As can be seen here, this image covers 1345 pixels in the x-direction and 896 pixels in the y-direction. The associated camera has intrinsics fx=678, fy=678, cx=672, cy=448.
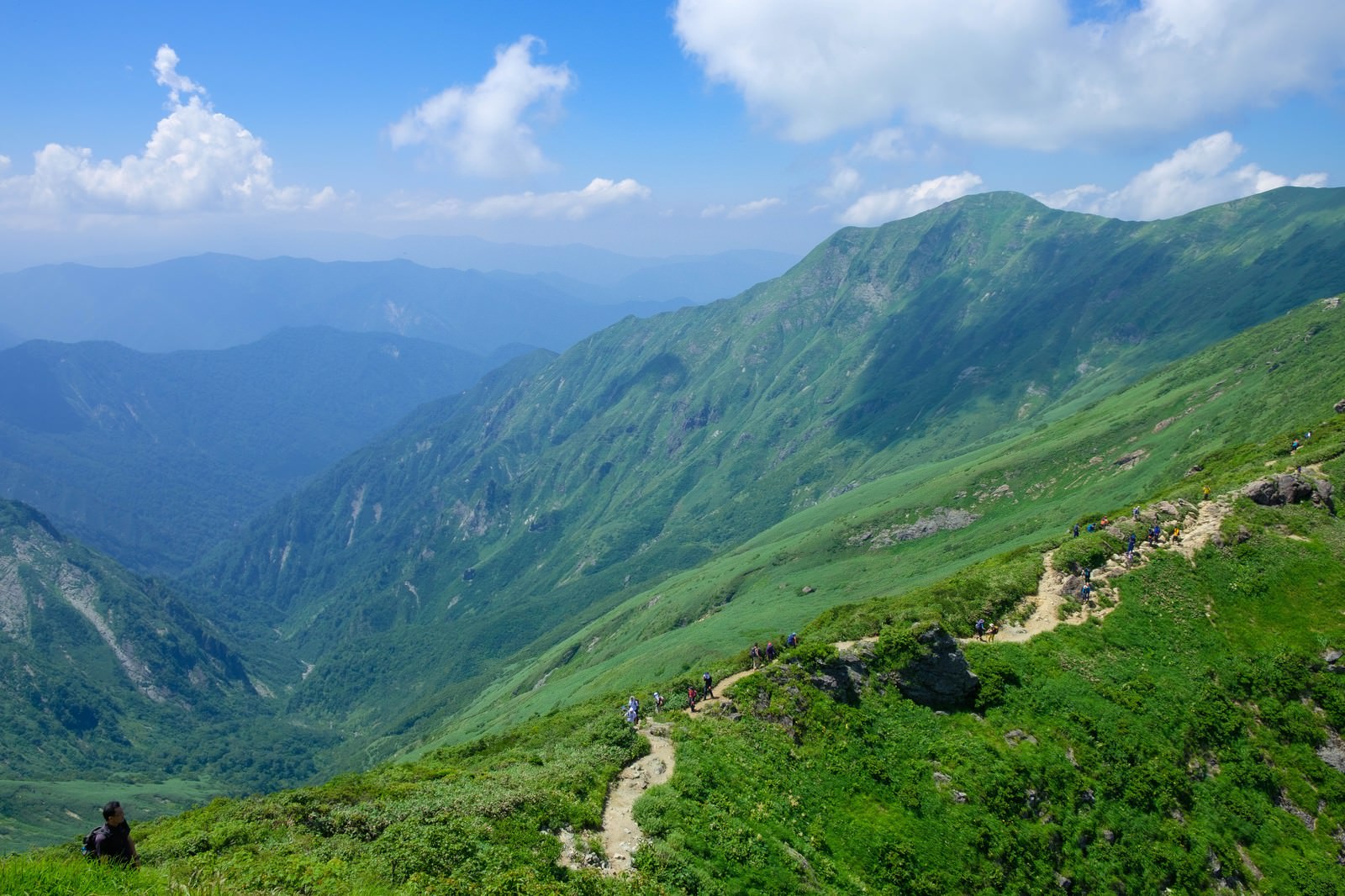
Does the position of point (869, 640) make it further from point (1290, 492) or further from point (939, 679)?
point (1290, 492)

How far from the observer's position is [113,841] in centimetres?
1802

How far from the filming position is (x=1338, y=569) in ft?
172

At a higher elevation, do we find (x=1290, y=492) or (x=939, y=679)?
(x=1290, y=492)

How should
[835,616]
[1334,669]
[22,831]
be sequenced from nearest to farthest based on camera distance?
[1334,669], [835,616], [22,831]

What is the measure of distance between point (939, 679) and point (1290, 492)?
4557 centimetres

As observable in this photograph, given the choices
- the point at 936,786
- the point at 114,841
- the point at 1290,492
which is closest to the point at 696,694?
the point at 936,786

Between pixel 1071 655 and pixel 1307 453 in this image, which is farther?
pixel 1307 453

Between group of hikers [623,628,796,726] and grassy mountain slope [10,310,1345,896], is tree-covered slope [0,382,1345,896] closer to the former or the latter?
grassy mountain slope [10,310,1345,896]

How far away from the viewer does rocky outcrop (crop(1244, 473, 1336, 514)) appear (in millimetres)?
61062

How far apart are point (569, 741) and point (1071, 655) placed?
3343 cm

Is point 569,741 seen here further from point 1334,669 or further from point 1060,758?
point 1334,669

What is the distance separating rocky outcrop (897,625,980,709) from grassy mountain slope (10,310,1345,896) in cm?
77

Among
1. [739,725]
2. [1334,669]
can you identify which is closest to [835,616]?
[739,725]

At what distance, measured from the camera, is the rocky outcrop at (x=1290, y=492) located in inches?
2404
